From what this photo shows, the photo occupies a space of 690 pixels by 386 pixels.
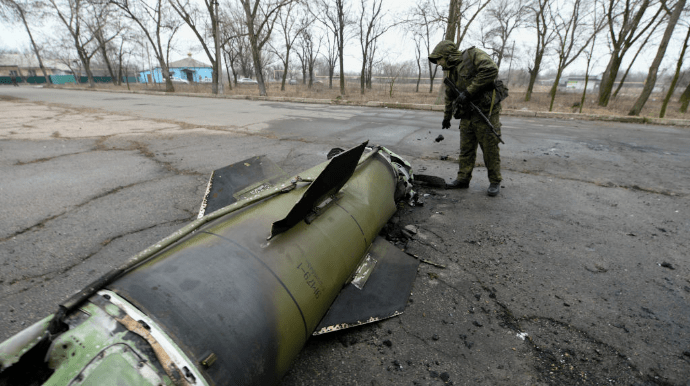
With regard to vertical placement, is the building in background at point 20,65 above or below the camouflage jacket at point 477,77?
above

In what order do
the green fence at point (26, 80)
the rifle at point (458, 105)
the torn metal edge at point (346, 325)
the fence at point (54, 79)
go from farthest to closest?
the fence at point (54, 79) < the green fence at point (26, 80) < the rifle at point (458, 105) < the torn metal edge at point (346, 325)

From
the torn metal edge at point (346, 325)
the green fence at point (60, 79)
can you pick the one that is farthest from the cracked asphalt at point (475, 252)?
the green fence at point (60, 79)

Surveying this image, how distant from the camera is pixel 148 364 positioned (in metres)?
0.92

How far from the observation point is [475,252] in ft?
8.82

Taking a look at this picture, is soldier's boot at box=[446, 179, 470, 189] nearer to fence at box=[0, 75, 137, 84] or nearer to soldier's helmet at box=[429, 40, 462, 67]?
soldier's helmet at box=[429, 40, 462, 67]

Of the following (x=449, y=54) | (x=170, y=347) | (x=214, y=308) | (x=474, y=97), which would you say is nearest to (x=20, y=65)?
(x=449, y=54)

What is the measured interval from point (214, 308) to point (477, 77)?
3.61 metres

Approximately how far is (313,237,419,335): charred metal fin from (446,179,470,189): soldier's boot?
2110mm

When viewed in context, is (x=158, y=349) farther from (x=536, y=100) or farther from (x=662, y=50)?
(x=536, y=100)

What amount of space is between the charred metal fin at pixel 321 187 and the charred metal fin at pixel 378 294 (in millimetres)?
602

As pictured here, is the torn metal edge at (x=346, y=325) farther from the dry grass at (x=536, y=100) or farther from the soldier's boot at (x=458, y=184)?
the dry grass at (x=536, y=100)

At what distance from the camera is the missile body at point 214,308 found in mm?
923

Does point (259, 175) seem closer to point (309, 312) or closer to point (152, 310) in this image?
point (309, 312)

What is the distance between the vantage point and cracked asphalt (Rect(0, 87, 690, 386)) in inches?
66.4
